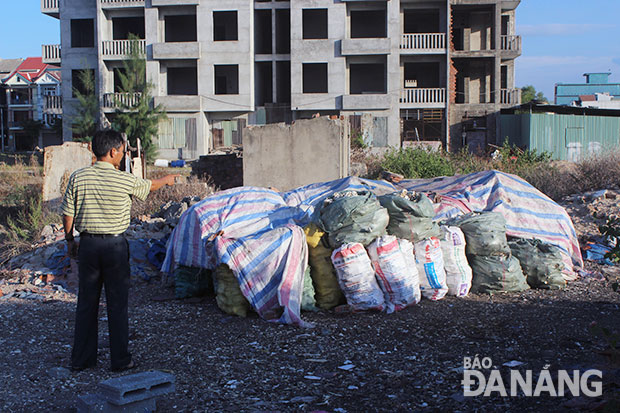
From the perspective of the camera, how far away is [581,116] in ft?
85.7

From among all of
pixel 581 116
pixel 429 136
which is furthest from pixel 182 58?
pixel 581 116

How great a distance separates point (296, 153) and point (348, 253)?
25.5 ft

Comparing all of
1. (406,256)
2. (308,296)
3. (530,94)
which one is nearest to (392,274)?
(406,256)

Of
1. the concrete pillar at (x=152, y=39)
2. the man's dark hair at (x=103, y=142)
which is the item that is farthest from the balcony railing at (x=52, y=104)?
the man's dark hair at (x=103, y=142)

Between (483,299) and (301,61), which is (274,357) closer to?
(483,299)

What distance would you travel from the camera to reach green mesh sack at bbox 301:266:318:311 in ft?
18.3

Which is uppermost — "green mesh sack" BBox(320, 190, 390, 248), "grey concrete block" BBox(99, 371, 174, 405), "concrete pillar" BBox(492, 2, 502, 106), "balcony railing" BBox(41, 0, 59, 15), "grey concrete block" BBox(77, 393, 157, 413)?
"balcony railing" BBox(41, 0, 59, 15)

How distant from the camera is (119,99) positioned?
94.4 ft

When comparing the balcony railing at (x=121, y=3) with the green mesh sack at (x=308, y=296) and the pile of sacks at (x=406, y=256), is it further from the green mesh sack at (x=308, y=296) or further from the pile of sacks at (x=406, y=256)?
the green mesh sack at (x=308, y=296)

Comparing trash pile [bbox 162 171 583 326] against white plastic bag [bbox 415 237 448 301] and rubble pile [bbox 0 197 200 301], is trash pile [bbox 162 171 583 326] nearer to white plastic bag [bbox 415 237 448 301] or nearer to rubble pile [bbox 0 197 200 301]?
white plastic bag [bbox 415 237 448 301]

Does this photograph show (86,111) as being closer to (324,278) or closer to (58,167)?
(58,167)

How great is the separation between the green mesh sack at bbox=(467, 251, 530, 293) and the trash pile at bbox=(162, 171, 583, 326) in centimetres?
1

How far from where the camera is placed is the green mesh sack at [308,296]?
5570mm

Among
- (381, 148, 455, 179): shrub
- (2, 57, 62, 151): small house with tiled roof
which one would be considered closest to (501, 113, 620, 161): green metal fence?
(381, 148, 455, 179): shrub
